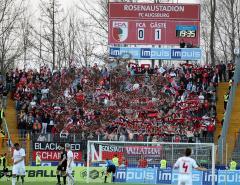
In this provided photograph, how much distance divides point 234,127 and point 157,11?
35.3 feet

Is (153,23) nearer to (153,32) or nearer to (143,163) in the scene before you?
(153,32)

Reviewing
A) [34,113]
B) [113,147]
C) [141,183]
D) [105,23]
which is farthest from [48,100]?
[105,23]

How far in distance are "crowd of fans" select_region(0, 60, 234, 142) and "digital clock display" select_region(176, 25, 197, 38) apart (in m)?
2.18

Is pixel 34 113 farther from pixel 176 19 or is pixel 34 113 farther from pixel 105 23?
pixel 105 23

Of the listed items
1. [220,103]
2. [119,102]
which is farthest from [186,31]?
[119,102]

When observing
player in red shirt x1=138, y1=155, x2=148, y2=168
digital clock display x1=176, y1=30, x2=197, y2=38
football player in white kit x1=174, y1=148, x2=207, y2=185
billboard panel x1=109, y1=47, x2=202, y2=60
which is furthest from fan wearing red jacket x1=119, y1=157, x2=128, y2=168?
football player in white kit x1=174, y1=148, x2=207, y2=185

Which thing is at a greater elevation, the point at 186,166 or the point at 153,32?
the point at 153,32

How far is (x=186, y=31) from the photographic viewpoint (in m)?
47.9

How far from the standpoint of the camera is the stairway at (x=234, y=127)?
3812cm

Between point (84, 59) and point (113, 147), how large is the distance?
3398 centimetres

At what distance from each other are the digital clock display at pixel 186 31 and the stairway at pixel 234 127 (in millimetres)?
5261

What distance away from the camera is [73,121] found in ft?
141

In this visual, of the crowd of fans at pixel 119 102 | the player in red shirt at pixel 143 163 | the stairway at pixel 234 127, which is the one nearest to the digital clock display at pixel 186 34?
the crowd of fans at pixel 119 102

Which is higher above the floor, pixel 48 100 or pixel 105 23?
pixel 105 23
